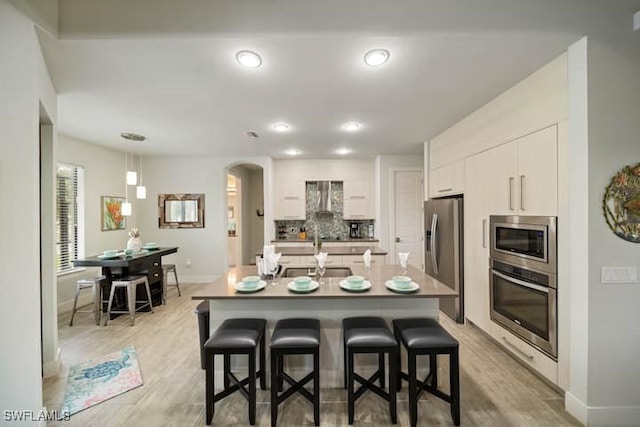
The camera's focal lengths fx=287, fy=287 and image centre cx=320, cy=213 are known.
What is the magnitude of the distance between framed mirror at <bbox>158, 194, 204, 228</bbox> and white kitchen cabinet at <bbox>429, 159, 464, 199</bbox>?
14.3ft

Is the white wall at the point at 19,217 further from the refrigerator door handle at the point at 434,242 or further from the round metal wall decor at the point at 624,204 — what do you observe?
the refrigerator door handle at the point at 434,242

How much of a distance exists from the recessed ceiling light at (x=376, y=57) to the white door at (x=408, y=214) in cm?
351

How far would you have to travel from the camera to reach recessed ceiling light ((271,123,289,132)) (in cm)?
365

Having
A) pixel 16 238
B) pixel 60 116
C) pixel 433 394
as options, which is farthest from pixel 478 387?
pixel 60 116

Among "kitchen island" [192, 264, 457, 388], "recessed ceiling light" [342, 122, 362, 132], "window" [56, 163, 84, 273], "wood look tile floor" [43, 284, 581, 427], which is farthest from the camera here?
"window" [56, 163, 84, 273]

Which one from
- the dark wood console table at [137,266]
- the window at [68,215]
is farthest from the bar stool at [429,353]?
the window at [68,215]

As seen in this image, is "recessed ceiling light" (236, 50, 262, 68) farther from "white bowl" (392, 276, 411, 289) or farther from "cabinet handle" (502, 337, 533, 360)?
"cabinet handle" (502, 337, 533, 360)

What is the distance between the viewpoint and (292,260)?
15.3 ft

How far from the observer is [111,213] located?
5.02 meters

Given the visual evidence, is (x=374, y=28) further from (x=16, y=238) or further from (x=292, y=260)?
(x=292, y=260)

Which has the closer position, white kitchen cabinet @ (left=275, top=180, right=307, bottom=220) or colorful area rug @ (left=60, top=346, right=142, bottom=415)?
colorful area rug @ (left=60, top=346, right=142, bottom=415)

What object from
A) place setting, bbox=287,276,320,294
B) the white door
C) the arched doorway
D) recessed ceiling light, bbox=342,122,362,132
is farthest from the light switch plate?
the arched doorway

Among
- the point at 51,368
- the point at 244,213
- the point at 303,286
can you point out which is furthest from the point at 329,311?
the point at 244,213

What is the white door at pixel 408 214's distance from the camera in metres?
5.49
